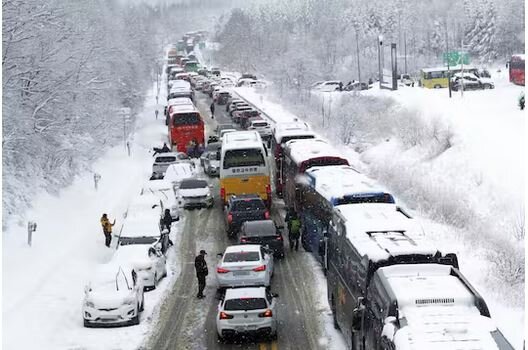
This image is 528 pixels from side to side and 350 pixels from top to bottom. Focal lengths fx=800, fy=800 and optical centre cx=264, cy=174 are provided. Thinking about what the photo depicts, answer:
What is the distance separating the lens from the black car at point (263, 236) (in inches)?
1013

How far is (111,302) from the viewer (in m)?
19.7

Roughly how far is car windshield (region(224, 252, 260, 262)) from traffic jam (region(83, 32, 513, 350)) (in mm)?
30

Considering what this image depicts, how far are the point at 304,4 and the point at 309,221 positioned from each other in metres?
179

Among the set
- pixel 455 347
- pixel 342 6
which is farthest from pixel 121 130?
pixel 342 6

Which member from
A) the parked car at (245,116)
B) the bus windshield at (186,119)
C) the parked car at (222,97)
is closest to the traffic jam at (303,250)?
the bus windshield at (186,119)

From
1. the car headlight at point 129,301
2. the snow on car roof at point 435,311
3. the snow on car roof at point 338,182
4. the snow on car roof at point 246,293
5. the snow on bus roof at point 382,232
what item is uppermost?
the snow on bus roof at point 382,232

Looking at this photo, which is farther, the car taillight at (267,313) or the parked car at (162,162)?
the parked car at (162,162)

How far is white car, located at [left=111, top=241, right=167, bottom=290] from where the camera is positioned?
2327 cm

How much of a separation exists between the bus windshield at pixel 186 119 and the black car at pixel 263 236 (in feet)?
81.9

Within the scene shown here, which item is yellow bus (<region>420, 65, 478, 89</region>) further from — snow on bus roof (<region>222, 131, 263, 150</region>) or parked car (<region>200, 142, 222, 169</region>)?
snow on bus roof (<region>222, 131, 263, 150</region>)

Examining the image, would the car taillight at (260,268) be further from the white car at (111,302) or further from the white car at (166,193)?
the white car at (166,193)

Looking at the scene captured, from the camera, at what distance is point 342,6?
197 m

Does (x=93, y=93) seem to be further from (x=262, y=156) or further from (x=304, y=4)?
(x=304, y=4)

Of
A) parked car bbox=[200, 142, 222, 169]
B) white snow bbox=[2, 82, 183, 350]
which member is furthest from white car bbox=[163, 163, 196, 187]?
parked car bbox=[200, 142, 222, 169]
